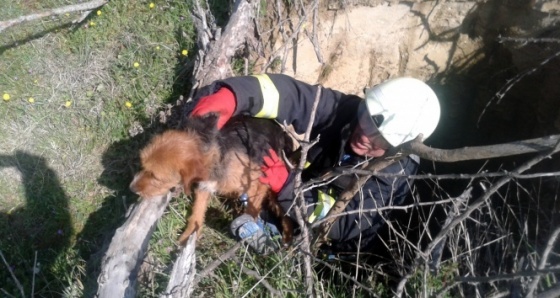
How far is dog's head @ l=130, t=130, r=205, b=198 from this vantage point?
10.5ft

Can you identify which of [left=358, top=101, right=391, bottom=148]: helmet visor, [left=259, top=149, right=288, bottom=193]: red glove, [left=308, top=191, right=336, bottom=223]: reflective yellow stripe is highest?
[left=358, top=101, right=391, bottom=148]: helmet visor

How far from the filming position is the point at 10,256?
153 inches

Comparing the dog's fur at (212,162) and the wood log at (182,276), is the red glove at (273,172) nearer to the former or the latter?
the dog's fur at (212,162)

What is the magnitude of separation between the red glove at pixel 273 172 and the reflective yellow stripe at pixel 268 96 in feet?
0.93

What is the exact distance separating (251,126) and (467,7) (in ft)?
7.17

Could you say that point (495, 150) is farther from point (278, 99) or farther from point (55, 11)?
point (55, 11)

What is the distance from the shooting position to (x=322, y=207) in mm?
3684

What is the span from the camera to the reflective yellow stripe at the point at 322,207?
3.67 meters

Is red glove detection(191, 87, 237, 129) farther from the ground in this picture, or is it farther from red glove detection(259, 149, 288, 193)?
the ground

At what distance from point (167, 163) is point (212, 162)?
1.19ft

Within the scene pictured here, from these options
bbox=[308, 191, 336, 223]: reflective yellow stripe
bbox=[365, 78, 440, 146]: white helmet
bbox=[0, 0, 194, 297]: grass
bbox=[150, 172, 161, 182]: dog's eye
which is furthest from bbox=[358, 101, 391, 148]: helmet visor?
bbox=[0, 0, 194, 297]: grass

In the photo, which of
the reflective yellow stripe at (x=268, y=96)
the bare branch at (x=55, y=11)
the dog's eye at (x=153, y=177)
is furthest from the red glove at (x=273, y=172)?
the bare branch at (x=55, y=11)

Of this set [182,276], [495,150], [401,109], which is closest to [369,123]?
[401,109]

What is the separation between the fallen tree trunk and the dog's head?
165 mm
